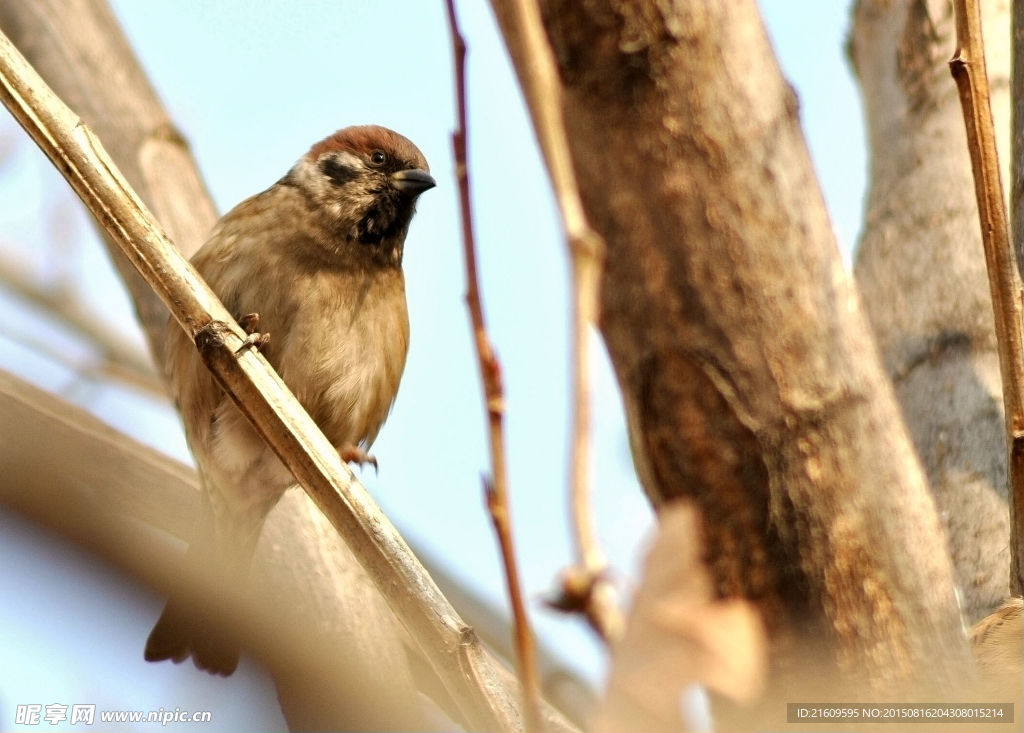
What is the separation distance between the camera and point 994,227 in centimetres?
181

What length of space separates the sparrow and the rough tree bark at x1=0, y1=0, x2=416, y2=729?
15 cm

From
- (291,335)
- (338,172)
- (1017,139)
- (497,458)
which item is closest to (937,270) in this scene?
(1017,139)

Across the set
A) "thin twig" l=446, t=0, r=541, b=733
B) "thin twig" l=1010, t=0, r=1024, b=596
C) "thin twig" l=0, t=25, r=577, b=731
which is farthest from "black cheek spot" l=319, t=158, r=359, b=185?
"thin twig" l=446, t=0, r=541, b=733

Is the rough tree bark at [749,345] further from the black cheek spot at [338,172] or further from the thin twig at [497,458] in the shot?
the black cheek spot at [338,172]

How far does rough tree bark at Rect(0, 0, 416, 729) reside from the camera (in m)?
3.68

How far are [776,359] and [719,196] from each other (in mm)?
321

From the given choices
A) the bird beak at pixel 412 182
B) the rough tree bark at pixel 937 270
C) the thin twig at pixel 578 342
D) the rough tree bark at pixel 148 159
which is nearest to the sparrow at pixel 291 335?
the bird beak at pixel 412 182

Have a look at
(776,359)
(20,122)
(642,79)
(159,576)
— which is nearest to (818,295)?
(776,359)

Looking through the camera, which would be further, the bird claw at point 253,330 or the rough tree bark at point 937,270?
the bird claw at point 253,330

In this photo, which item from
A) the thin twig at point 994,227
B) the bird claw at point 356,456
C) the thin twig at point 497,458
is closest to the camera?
the thin twig at point 497,458

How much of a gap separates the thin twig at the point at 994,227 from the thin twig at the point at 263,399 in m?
0.98

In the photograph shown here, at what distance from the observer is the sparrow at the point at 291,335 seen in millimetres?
3877

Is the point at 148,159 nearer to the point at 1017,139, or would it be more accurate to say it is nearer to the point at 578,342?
the point at 1017,139

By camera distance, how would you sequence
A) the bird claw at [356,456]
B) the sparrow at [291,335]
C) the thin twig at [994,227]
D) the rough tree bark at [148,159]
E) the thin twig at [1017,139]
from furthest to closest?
1. the bird claw at [356,456]
2. the sparrow at [291,335]
3. the rough tree bark at [148,159]
4. the thin twig at [1017,139]
5. the thin twig at [994,227]
